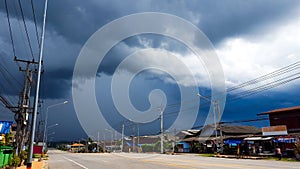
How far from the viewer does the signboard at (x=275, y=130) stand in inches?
1250

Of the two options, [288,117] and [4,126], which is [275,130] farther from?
[4,126]

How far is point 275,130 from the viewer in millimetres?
33031

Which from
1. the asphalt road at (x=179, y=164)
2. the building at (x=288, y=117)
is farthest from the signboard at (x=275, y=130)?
the asphalt road at (x=179, y=164)

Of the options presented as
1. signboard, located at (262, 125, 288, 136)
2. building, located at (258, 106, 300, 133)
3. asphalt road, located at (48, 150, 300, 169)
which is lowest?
asphalt road, located at (48, 150, 300, 169)

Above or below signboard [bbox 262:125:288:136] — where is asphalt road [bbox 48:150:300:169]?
below

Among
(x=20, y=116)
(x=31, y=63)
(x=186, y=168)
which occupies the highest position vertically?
(x=31, y=63)

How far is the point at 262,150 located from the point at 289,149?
16.6 feet

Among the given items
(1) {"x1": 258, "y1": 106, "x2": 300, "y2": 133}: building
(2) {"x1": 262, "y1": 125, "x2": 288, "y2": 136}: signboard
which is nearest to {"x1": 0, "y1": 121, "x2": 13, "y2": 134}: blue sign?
(2) {"x1": 262, "y1": 125, "x2": 288, "y2": 136}: signboard

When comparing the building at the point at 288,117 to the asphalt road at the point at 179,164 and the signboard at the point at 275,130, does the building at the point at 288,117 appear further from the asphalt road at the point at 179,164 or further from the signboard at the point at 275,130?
the asphalt road at the point at 179,164

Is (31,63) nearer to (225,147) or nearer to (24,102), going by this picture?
(24,102)

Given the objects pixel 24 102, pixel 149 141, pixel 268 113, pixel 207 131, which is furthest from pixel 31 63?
pixel 149 141

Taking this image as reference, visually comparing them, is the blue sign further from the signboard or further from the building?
the building

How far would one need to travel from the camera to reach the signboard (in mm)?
31750

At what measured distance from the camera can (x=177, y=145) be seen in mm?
56719
